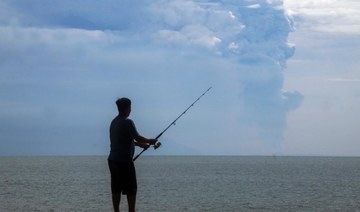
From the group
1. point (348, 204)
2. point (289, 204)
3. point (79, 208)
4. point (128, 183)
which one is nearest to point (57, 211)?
point (79, 208)

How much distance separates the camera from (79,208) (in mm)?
28875

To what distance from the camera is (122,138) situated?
991 cm

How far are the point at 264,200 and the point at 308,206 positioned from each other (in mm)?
3909

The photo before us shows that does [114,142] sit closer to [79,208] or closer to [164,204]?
[79,208]

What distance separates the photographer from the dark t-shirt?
9867 mm

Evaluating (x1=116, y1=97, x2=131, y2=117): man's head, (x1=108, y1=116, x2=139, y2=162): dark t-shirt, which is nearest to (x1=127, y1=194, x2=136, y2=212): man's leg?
(x1=108, y1=116, x2=139, y2=162): dark t-shirt

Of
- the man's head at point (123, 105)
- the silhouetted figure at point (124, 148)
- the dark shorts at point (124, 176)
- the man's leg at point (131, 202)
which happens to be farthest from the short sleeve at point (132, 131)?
the man's leg at point (131, 202)

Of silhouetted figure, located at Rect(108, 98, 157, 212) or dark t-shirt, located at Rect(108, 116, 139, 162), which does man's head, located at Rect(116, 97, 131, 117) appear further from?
dark t-shirt, located at Rect(108, 116, 139, 162)

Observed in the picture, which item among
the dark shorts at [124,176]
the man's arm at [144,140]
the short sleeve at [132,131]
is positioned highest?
the short sleeve at [132,131]

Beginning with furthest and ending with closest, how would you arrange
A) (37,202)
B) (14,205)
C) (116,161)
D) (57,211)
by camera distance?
(37,202), (14,205), (57,211), (116,161)

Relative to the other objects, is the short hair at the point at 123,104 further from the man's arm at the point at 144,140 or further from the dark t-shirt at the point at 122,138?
the man's arm at the point at 144,140

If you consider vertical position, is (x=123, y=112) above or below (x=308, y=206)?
above

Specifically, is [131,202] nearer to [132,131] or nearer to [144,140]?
[144,140]

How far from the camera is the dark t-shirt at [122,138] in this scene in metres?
9.87
